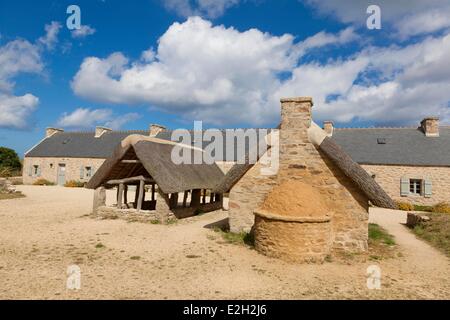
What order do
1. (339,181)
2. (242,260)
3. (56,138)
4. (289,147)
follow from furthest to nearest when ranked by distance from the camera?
(56,138) < (289,147) < (339,181) < (242,260)

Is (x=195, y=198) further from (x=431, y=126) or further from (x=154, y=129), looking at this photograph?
(x=431, y=126)

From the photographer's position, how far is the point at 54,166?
2958 cm

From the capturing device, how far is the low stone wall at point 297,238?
24.9ft

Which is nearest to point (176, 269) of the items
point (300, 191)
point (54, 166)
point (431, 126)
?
point (300, 191)

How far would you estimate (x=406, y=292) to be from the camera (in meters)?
6.00

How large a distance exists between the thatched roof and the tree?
2687 centimetres

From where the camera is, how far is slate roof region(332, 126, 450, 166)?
20188mm

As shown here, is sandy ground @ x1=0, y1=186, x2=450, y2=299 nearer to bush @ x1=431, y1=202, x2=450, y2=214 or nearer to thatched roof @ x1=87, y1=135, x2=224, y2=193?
thatched roof @ x1=87, y1=135, x2=224, y2=193

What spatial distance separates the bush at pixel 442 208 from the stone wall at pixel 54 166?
26.8 m

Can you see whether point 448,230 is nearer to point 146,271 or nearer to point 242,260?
point 242,260

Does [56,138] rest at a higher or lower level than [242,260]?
higher
